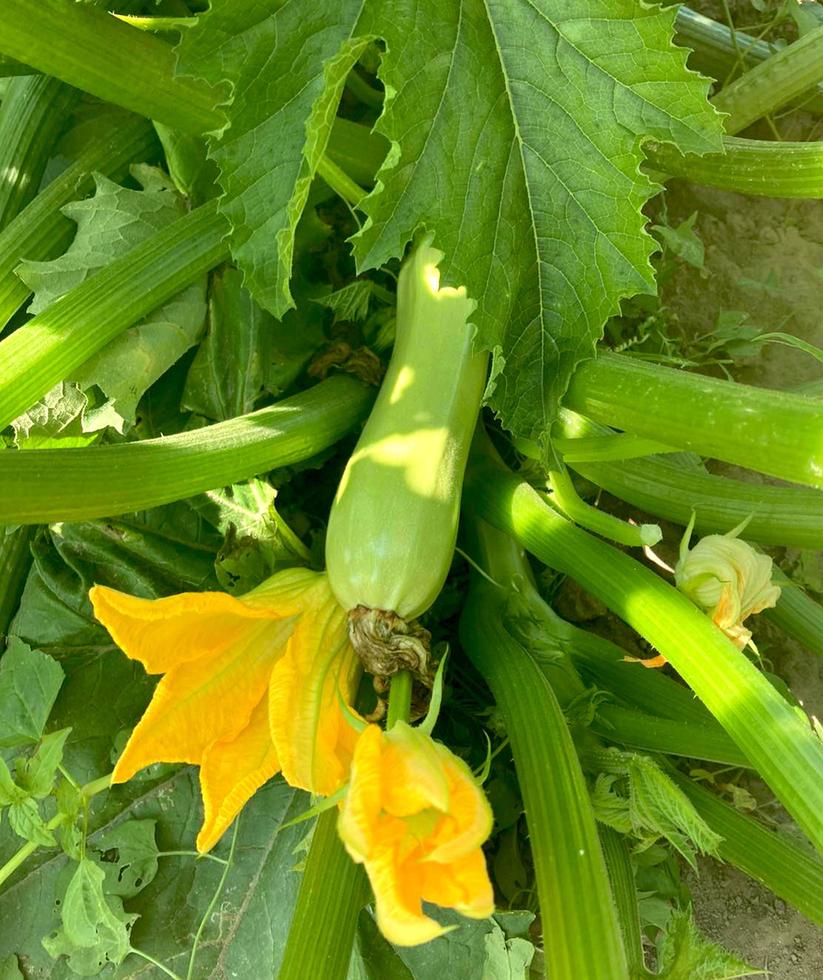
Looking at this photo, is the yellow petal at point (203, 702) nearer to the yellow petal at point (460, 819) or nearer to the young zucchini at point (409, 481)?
the young zucchini at point (409, 481)

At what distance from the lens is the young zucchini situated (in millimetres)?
1497

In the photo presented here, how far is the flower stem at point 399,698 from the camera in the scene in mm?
1371

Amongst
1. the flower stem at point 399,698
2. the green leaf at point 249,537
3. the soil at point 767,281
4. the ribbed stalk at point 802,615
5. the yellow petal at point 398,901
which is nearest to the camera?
the yellow petal at point 398,901

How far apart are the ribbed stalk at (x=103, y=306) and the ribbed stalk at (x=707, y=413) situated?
64 cm

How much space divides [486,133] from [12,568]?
3.89ft

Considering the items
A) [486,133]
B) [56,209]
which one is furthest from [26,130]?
[486,133]

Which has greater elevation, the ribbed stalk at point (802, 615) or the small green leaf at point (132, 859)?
the ribbed stalk at point (802, 615)

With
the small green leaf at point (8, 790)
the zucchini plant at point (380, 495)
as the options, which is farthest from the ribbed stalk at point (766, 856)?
the small green leaf at point (8, 790)

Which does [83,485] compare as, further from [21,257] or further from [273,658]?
[21,257]

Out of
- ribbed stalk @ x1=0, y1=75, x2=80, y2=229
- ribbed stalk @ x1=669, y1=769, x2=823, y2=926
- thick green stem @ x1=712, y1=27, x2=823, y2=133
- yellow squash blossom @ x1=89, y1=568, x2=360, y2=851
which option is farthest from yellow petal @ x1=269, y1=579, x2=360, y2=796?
thick green stem @ x1=712, y1=27, x2=823, y2=133

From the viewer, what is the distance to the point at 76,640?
1841 millimetres

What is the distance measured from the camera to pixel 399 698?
4.70 feet

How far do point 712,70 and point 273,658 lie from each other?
5.81ft

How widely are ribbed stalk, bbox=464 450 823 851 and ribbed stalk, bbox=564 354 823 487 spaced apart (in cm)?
3
